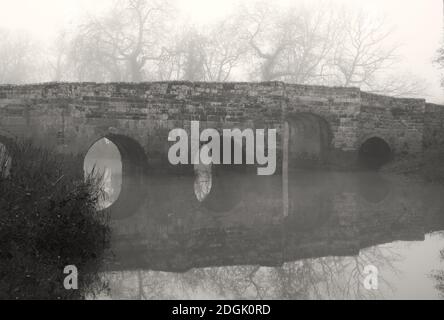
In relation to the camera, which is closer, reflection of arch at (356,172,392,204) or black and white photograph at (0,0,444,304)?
black and white photograph at (0,0,444,304)

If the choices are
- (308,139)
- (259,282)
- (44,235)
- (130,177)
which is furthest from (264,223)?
(308,139)

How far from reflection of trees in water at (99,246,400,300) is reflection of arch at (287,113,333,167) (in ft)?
39.8

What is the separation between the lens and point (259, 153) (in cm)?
1623

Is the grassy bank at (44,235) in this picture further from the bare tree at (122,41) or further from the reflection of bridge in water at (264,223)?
the bare tree at (122,41)

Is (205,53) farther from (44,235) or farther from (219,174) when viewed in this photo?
(44,235)

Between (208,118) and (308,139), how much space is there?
602cm

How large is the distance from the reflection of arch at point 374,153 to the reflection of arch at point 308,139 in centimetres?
178

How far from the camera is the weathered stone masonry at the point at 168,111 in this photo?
13.7m

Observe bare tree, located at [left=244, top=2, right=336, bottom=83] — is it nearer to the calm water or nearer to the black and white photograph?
the black and white photograph

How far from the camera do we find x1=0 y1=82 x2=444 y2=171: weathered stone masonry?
45.1 ft

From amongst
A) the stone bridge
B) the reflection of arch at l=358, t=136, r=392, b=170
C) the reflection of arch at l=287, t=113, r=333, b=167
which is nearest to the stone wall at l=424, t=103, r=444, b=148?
the stone bridge

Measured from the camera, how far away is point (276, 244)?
7.88 meters

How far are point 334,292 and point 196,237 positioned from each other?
328 cm
